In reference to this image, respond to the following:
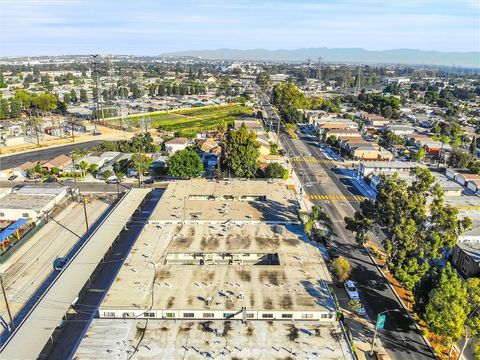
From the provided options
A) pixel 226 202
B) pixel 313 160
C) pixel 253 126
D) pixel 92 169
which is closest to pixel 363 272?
pixel 226 202

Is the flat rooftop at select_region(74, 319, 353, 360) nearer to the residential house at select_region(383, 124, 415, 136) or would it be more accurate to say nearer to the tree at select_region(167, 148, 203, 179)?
the tree at select_region(167, 148, 203, 179)

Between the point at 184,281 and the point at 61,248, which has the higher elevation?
the point at 184,281

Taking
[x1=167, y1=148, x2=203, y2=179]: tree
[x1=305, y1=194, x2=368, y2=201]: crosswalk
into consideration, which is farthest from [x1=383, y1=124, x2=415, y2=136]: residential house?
[x1=167, y1=148, x2=203, y2=179]: tree

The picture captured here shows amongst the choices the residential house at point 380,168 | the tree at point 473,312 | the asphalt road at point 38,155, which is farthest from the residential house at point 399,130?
the tree at point 473,312

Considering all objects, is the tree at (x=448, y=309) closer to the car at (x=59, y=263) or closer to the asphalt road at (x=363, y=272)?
the asphalt road at (x=363, y=272)

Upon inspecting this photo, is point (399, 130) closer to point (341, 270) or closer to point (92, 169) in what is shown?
point (341, 270)

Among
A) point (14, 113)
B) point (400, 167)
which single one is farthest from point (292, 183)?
point (14, 113)

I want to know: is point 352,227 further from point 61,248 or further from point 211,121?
point 211,121
